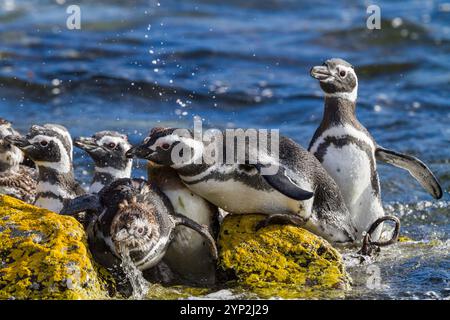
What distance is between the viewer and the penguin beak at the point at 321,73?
23.8 ft

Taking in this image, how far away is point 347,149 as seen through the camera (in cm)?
723

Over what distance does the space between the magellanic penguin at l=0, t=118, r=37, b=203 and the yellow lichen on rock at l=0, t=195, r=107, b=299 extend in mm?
1565

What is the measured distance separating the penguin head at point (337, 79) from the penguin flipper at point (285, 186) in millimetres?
1406

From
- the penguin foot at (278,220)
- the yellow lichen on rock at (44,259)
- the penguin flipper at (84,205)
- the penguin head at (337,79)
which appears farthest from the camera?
the penguin head at (337,79)

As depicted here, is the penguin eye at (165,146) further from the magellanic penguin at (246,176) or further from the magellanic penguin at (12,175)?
the magellanic penguin at (12,175)

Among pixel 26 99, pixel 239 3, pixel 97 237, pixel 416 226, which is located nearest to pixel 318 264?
pixel 97 237

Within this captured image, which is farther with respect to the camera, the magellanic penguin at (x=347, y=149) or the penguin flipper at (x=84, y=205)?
the magellanic penguin at (x=347, y=149)

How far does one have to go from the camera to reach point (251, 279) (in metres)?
6.10

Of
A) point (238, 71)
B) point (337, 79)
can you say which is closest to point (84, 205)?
point (337, 79)

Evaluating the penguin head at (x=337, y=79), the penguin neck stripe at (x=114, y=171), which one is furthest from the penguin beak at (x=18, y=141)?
the penguin head at (x=337, y=79)

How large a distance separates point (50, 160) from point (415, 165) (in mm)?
2867
